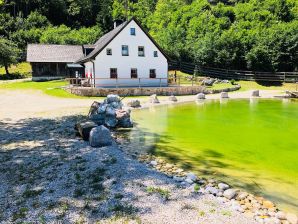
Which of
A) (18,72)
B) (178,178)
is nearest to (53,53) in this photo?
(18,72)

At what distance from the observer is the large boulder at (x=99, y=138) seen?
1103 cm

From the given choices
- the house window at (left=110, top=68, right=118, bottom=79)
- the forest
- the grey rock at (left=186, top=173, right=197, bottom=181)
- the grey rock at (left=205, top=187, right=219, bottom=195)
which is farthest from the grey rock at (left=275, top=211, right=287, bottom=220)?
the house window at (left=110, top=68, right=118, bottom=79)

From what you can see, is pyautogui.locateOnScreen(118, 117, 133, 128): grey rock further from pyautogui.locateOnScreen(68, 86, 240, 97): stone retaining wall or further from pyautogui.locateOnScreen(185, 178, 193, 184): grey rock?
pyautogui.locateOnScreen(68, 86, 240, 97): stone retaining wall

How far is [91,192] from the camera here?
7.09 metres

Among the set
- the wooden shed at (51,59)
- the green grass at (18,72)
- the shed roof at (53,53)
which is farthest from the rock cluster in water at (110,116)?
the green grass at (18,72)

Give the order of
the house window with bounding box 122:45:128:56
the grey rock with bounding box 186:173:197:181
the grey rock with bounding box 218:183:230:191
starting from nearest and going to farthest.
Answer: the grey rock with bounding box 218:183:230:191, the grey rock with bounding box 186:173:197:181, the house window with bounding box 122:45:128:56

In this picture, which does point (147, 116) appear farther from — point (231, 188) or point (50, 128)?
point (231, 188)

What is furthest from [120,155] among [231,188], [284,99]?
[284,99]

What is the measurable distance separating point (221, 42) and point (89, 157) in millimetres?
43838

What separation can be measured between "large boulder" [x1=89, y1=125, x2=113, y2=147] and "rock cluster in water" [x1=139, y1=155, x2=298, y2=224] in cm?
272

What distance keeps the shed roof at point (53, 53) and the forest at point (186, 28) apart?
3.13 metres

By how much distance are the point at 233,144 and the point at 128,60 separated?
2455 centimetres

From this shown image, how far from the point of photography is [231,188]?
786cm

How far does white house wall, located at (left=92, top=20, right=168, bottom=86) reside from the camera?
33.8 metres
